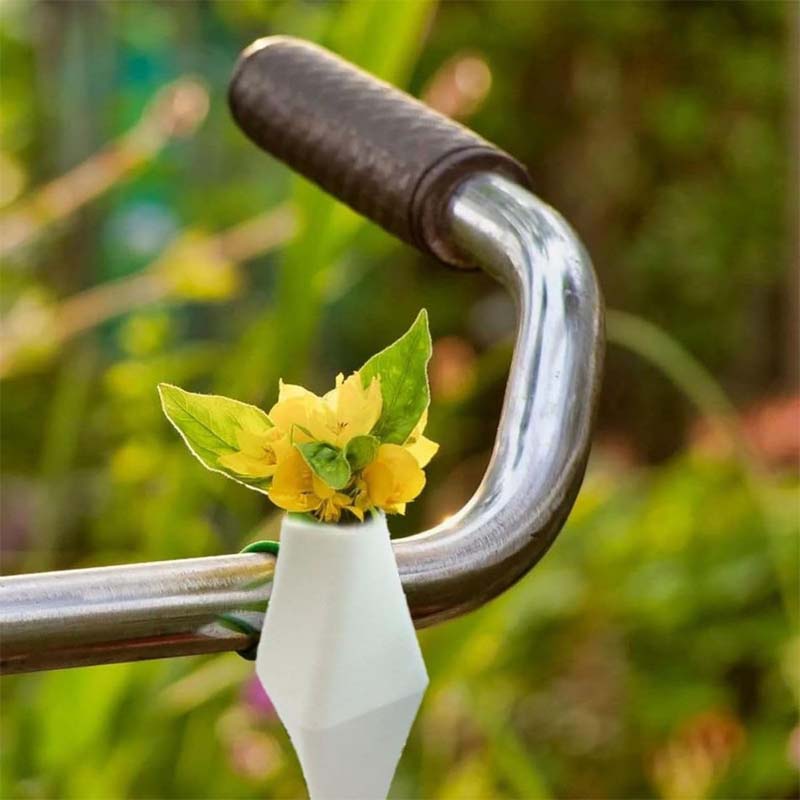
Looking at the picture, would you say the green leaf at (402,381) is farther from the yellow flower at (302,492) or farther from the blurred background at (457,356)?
the blurred background at (457,356)

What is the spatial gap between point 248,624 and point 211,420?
0.04 metres

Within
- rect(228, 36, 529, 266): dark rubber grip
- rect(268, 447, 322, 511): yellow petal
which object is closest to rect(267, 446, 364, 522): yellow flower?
rect(268, 447, 322, 511): yellow petal

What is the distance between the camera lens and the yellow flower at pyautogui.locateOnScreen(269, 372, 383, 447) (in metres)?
0.21

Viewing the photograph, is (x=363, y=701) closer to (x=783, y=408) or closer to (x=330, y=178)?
(x=330, y=178)

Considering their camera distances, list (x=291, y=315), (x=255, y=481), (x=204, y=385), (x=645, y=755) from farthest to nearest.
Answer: (x=204, y=385) < (x=645, y=755) < (x=291, y=315) < (x=255, y=481)

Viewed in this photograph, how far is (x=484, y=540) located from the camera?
252 mm

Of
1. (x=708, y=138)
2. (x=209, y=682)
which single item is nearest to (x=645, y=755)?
(x=209, y=682)

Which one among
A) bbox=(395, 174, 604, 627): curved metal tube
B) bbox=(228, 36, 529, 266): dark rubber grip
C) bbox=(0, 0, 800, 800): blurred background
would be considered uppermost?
bbox=(395, 174, 604, 627): curved metal tube

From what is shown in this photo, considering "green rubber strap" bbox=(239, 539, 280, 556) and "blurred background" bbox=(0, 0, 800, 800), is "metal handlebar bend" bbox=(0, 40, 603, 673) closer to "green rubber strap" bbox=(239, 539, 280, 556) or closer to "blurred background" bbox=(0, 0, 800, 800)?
"green rubber strap" bbox=(239, 539, 280, 556)

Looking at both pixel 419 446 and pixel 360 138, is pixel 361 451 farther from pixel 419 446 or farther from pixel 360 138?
pixel 360 138

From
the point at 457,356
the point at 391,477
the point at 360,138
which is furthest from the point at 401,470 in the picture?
the point at 457,356

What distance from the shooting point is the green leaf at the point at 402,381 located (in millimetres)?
218

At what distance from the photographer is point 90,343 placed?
5.62ft

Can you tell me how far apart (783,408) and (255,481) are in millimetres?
1514
